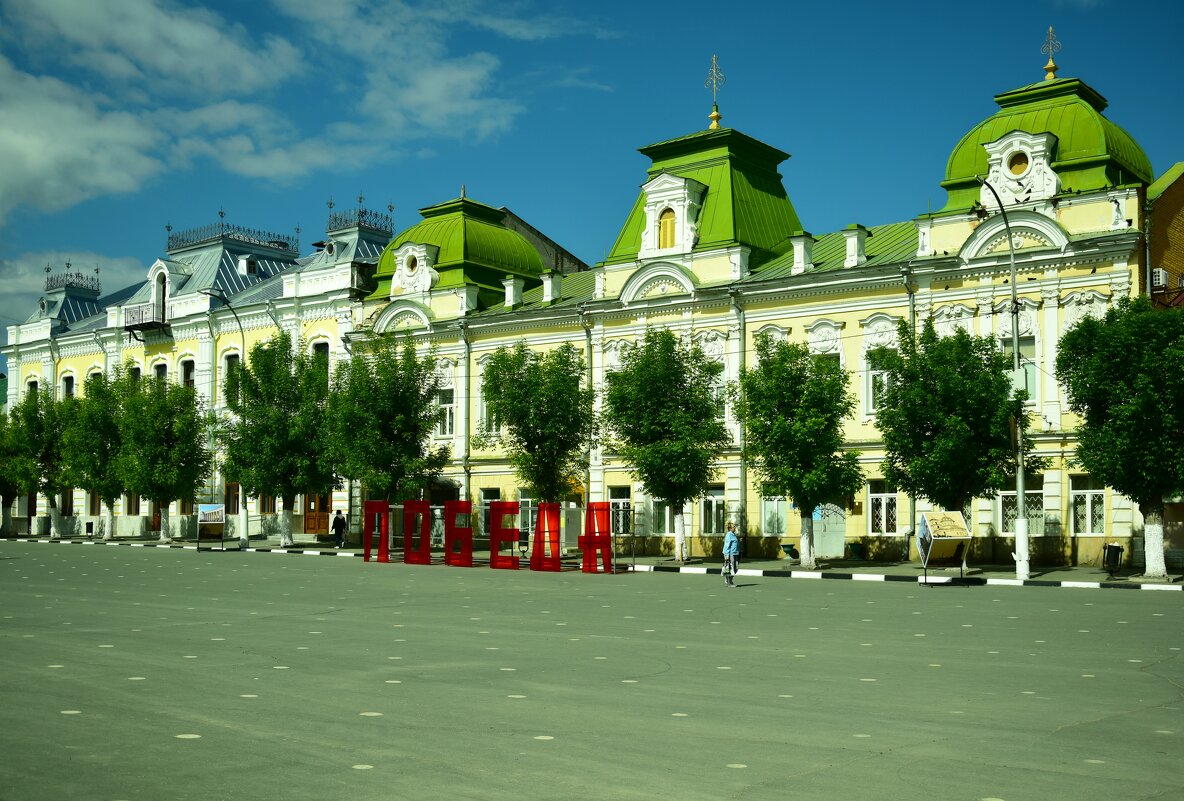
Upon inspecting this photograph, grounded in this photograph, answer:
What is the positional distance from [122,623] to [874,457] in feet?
87.5

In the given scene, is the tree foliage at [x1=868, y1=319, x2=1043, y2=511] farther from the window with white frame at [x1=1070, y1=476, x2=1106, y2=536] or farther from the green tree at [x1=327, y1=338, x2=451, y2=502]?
the green tree at [x1=327, y1=338, x2=451, y2=502]

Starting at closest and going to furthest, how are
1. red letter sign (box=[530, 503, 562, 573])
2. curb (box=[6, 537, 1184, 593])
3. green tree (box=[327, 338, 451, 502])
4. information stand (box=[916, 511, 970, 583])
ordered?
1. curb (box=[6, 537, 1184, 593])
2. information stand (box=[916, 511, 970, 583])
3. red letter sign (box=[530, 503, 562, 573])
4. green tree (box=[327, 338, 451, 502])

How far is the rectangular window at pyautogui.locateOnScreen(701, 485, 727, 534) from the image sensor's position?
42688mm

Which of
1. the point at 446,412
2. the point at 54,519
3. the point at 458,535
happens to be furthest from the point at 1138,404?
the point at 54,519

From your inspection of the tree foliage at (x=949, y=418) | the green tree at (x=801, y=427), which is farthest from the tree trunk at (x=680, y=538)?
the tree foliage at (x=949, y=418)

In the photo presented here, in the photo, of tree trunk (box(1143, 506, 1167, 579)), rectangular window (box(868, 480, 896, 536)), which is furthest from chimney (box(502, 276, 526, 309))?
tree trunk (box(1143, 506, 1167, 579))

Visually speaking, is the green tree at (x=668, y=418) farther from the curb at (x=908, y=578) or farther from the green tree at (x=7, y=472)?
the green tree at (x=7, y=472)

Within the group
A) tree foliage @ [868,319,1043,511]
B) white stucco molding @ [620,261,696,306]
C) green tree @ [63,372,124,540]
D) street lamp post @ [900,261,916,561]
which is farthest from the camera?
green tree @ [63,372,124,540]

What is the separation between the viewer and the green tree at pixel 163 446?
54531mm

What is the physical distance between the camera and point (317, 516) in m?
54.6

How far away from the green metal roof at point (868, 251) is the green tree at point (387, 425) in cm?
1324

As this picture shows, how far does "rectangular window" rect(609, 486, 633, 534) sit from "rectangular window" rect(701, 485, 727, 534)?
293cm

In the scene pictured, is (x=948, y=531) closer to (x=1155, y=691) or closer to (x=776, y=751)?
(x=1155, y=691)

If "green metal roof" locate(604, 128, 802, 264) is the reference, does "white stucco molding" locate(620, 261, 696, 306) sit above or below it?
below
